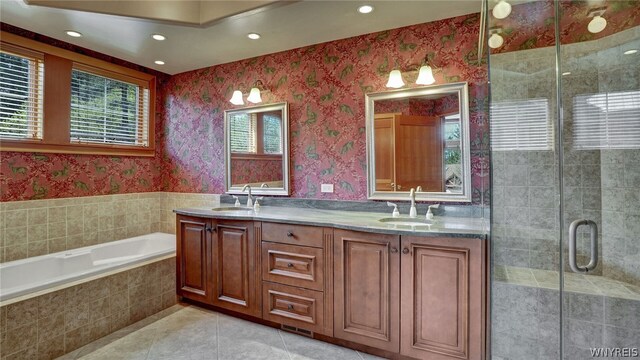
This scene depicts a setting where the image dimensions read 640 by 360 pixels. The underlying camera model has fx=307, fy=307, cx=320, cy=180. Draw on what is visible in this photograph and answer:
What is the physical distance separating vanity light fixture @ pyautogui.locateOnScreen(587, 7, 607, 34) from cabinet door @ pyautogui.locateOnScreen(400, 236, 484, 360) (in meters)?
1.61

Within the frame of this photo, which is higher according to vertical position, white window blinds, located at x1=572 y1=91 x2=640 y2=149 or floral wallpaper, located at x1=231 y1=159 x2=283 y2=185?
white window blinds, located at x1=572 y1=91 x2=640 y2=149

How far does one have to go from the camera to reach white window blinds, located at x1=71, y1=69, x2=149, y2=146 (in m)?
3.06

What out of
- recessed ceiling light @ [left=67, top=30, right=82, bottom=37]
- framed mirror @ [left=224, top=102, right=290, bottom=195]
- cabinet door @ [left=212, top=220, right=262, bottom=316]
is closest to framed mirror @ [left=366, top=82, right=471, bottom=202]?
framed mirror @ [left=224, top=102, right=290, bottom=195]

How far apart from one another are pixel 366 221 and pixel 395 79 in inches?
47.7

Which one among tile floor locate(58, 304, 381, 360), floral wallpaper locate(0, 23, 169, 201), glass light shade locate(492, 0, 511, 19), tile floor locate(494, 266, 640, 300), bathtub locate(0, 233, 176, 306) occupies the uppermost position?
glass light shade locate(492, 0, 511, 19)

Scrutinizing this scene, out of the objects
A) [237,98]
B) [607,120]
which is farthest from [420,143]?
[237,98]

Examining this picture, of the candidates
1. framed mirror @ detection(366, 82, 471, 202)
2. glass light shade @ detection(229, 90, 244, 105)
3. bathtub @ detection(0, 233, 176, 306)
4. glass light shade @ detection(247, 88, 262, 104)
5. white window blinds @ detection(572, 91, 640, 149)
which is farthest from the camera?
glass light shade @ detection(229, 90, 244, 105)

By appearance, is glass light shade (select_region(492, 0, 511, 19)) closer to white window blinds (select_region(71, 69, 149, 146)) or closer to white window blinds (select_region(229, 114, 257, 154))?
white window blinds (select_region(229, 114, 257, 154))

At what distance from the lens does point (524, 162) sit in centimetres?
224

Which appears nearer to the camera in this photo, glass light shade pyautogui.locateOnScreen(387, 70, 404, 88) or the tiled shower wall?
the tiled shower wall

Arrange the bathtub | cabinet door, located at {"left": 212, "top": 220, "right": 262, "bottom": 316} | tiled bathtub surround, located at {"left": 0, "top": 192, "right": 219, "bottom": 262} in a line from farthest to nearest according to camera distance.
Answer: tiled bathtub surround, located at {"left": 0, "top": 192, "right": 219, "bottom": 262} → cabinet door, located at {"left": 212, "top": 220, "right": 262, "bottom": 316} → the bathtub

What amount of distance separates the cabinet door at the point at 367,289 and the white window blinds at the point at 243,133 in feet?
5.32

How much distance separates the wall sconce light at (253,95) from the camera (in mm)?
3172

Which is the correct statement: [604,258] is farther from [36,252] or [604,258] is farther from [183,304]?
[36,252]
